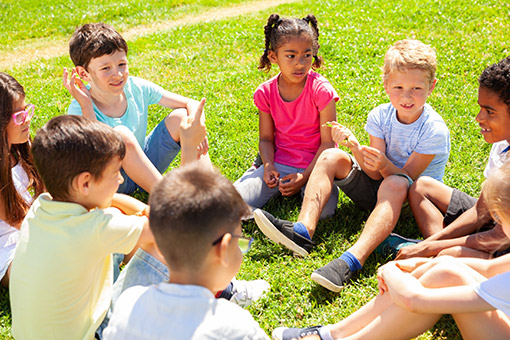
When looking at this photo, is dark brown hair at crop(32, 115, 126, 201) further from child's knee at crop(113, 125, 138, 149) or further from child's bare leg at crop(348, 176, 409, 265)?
child's bare leg at crop(348, 176, 409, 265)

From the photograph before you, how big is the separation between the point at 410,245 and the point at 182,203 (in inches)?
82.1

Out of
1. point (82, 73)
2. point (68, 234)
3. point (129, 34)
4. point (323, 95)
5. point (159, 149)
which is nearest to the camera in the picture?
point (68, 234)

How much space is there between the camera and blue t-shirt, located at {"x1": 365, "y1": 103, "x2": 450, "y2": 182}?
403 cm

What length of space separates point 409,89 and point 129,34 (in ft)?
24.5

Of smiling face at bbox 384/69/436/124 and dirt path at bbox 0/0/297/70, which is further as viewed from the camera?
dirt path at bbox 0/0/297/70

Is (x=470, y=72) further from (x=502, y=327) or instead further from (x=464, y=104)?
(x=502, y=327)

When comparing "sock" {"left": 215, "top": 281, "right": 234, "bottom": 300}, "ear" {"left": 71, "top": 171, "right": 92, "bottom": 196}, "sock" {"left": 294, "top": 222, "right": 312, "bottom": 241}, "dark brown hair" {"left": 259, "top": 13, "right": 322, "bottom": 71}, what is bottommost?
"sock" {"left": 215, "top": 281, "right": 234, "bottom": 300}

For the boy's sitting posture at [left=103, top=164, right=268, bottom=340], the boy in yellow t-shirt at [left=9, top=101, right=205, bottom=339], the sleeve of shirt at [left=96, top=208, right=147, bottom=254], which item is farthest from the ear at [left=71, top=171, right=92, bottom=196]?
the boy's sitting posture at [left=103, top=164, right=268, bottom=340]

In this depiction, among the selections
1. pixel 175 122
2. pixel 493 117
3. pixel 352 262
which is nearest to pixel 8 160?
pixel 175 122

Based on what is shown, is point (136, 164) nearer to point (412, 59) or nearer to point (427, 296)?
point (412, 59)

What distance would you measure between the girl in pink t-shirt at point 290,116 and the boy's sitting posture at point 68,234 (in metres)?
1.92

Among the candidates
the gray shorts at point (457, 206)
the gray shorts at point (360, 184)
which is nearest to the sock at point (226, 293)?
the gray shorts at point (360, 184)

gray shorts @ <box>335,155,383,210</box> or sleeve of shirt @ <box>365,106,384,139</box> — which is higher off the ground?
sleeve of shirt @ <box>365,106,384,139</box>

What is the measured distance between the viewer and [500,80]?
354cm
